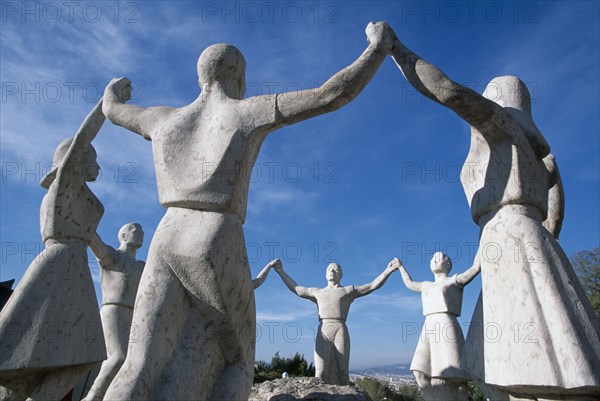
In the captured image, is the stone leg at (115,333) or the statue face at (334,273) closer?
the stone leg at (115,333)

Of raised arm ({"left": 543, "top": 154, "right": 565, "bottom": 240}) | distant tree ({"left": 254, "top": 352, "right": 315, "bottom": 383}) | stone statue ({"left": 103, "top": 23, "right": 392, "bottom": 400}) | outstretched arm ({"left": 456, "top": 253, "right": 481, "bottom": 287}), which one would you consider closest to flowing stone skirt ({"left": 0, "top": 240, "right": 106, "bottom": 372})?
stone statue ({"left": 103, "top": 23, "right": 392, "bottom": 400})

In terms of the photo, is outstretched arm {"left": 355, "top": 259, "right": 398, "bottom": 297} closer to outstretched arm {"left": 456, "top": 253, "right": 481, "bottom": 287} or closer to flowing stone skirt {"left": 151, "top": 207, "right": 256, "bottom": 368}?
outstretched arm {"left": 456, "top": 253, "right": 481, "bottom": 287}

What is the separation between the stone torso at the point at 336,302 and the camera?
923cm

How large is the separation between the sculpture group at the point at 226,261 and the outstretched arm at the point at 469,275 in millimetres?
3212

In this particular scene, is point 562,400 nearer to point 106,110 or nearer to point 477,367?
point 477,367

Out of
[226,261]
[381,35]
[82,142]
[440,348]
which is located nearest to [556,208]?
[381,35]

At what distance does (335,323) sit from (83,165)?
5.84 meters

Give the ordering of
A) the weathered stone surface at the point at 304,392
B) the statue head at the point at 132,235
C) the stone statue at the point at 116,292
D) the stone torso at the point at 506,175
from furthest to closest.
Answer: the statue head at the point at 132,235, the weathered stone surface at the point at 304,392, the stone statue at the point at 116,292, the stone torso at the point at 506,175

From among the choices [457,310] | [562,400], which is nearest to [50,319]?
[562,400]

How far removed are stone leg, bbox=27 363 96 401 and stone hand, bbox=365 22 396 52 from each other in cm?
360

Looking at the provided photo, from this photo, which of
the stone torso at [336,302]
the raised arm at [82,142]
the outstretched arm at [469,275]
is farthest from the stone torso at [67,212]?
the stone torso at [336,302]

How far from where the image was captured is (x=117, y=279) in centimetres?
658

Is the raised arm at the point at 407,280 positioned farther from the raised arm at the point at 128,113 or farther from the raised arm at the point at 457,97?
the raised arm at the point at 128,113

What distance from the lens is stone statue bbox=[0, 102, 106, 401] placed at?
3967 mm
